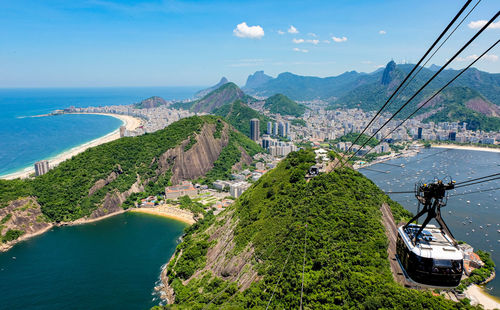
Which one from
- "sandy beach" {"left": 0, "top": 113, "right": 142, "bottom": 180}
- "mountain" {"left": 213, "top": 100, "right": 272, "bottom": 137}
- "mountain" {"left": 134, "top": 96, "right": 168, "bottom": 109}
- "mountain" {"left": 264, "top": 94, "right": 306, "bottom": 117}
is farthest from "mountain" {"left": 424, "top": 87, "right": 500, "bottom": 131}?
"mountain" {"left": 134, "top": 96, "right": 168, "bottom": 109}

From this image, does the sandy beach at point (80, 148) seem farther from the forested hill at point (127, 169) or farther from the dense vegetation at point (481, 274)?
the dense vegetation at point (481, 274)

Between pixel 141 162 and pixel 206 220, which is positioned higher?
pixel 141 162

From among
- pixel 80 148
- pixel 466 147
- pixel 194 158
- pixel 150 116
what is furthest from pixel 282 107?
pixel 194 158

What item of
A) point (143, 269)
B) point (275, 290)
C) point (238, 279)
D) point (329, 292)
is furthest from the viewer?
point (143, 269)

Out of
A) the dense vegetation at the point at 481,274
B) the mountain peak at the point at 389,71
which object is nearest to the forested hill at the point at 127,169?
the dense vegetation at the point at 481,274

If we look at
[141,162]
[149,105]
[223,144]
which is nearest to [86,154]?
[141,162]

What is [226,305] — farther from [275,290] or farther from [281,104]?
[281,104]

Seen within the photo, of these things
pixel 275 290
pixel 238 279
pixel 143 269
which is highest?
pixel 275 290
